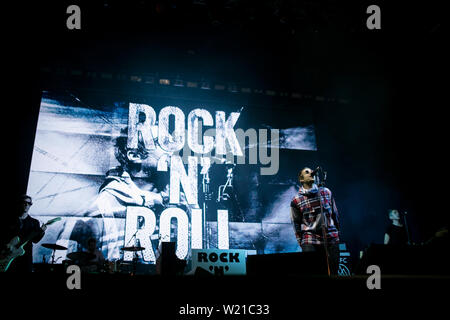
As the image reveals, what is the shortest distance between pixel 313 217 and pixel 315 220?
0.04 m

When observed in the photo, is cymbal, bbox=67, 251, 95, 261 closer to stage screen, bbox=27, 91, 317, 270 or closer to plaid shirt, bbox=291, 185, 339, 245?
stage screen, bbox=27, 91, 317, 270

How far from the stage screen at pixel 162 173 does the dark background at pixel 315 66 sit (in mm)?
555

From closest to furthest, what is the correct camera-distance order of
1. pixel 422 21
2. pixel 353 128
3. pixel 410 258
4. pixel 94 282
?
pixel 94 282, pixel 410 258, pixel 422 21, pixel 353 128

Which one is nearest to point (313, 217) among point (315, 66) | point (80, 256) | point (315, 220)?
point (315, 220)

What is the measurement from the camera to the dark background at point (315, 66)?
6004 millimetres

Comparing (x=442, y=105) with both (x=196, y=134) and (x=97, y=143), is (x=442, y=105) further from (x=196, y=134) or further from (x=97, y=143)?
(x=97, y=143)

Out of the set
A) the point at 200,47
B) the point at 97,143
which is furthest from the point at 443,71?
the point at 97,143

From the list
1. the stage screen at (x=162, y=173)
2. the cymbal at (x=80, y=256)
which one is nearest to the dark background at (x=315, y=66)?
the stage screen at (x=162, y=173)

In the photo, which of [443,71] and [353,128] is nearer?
[443,71]

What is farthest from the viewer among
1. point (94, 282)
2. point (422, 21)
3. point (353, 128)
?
point (353, 128)

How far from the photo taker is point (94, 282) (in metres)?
1.43

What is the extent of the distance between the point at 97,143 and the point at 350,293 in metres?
5.74

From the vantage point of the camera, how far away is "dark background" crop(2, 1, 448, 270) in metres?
6.00

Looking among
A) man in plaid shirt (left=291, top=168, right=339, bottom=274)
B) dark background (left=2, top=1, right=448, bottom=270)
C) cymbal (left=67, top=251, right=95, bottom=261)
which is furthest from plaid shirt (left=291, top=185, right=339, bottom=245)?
dark background (left=2, top=1, right=448, bottom=270)
